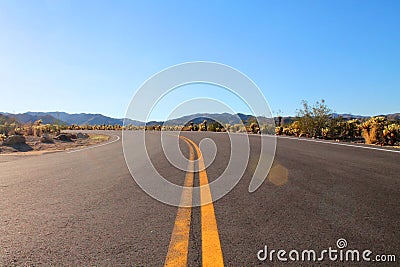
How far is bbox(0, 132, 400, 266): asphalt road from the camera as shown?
2.35 meters

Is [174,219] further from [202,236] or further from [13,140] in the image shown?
[13,140]

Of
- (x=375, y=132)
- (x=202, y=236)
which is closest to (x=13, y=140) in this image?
(x=202, y=236)

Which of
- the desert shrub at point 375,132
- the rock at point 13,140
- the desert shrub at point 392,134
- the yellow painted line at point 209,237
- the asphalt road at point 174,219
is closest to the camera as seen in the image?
the yellow painted line at point 209,237

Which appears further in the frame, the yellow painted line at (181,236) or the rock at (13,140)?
the rock at (13,140)

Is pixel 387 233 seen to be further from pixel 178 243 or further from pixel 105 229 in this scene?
pixel 105 229

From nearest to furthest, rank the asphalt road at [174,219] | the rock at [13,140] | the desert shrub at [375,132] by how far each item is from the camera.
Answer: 1. the asphalt road at [174,219]
2. the desert shrub at [375,132]
3. the rock at [13,140]

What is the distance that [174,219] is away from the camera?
10.2 ft

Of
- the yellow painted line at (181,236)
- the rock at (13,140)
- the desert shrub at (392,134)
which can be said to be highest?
the desert shrub at (392,134)

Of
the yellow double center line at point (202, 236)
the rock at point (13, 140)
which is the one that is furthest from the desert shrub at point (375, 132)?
the rock at point (13, 140)

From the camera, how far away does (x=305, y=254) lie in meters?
2.32

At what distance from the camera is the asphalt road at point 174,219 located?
7.71 ft

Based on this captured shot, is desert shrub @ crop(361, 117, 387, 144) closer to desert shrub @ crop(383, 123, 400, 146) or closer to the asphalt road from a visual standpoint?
desert shrub @ crop(383, 123, 400, 146)

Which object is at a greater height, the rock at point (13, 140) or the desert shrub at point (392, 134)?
the desert shrub at point (392, 134)

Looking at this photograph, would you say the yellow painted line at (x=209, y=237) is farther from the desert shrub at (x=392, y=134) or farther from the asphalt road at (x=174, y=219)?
the desert shrub at (x=392, y=134)
